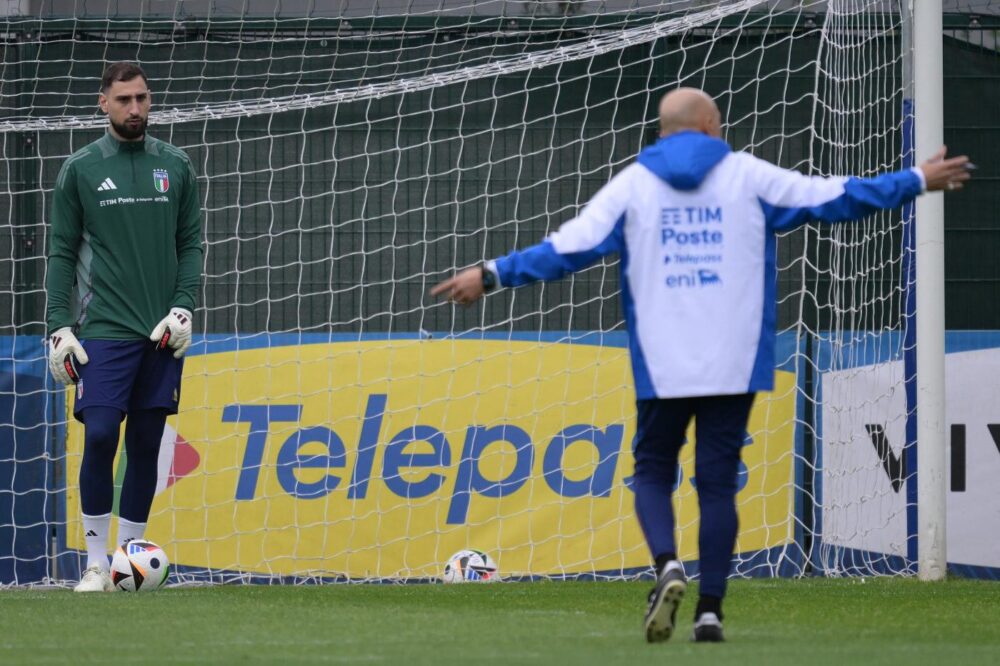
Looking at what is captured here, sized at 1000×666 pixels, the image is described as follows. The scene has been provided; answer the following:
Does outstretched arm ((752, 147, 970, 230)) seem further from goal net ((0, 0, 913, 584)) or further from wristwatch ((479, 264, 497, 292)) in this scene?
goal net ((0, 0, 913, 584))

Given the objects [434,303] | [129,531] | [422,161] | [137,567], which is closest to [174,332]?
[129,531]

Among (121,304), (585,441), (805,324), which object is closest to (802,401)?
(805,324)

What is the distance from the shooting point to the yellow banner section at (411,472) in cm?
828

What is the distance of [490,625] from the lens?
5.08 metres

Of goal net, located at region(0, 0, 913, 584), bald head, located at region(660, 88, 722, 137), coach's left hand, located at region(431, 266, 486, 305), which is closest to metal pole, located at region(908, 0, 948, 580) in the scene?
goal net, located at region(0, 0, 913, 584)

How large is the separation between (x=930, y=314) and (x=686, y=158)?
3219mm

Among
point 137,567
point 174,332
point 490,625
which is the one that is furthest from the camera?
point 174,332

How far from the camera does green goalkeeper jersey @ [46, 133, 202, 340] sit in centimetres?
673

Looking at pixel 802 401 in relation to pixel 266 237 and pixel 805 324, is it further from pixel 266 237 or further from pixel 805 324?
pixel 266 237

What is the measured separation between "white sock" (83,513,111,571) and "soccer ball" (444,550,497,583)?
169 cm

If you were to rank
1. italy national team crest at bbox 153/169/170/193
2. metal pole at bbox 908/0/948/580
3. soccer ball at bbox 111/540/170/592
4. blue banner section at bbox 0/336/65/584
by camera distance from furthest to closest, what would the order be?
blue banner section at bbox 0/336/65/584, metal pole at bbox 908/0/948/580, italy national team crest at bbox 153/169/170/193, soccer ball at bbox 111/540/170/592

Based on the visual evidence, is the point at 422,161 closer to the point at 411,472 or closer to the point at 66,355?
the point at 411,472

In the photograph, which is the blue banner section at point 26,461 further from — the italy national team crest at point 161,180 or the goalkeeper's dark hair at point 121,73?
the goalkeeper's dark hair at point 121,73

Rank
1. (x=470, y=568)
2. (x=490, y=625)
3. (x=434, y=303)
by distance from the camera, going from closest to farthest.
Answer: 1. (x=490, y=625)
2. (x=470, y=568)
3. (x=434, y=303)
